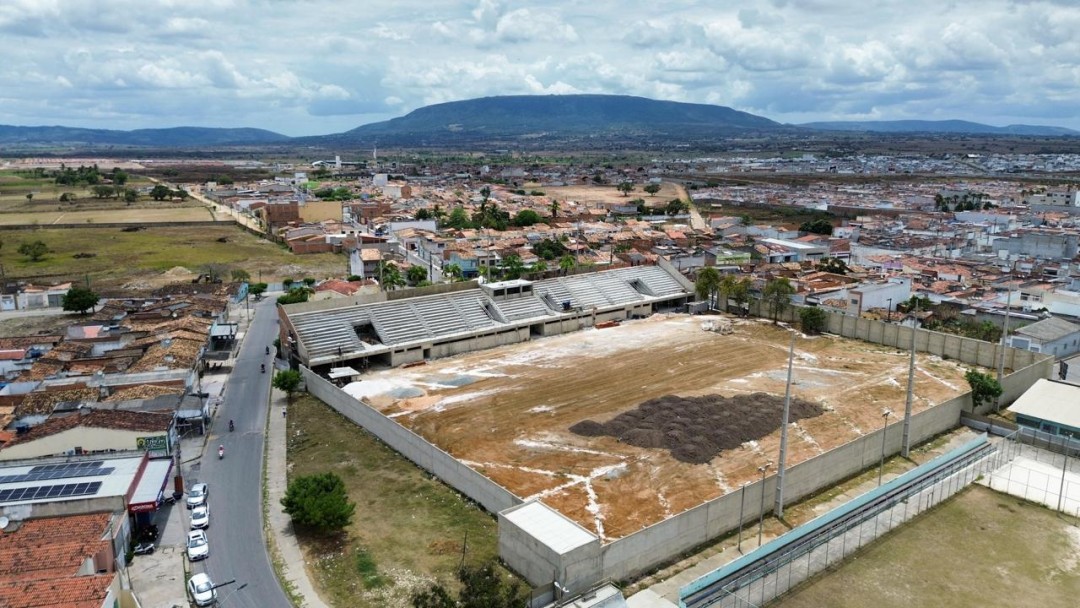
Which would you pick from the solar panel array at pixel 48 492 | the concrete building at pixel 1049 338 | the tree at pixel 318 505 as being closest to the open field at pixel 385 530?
the tree at pixel 318 505

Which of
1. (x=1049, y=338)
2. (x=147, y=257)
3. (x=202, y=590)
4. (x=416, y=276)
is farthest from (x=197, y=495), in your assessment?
(x=147, y=257)

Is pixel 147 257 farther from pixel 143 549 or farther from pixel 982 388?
pixel 982 388

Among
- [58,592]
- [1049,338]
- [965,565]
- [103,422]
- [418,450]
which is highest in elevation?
[58,592]

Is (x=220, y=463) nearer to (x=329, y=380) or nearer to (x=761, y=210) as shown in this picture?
(x=329, y=380)

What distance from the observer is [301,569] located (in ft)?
79.9

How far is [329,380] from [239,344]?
13808mm

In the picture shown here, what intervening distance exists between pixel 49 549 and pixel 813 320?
48168 mm

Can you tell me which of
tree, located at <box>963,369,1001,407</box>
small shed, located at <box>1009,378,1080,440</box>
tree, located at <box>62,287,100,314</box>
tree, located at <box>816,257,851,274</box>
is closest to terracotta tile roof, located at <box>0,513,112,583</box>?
tree, located at <box>963,369,1001,407</box>

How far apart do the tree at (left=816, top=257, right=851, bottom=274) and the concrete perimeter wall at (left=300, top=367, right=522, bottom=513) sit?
5306 centimetres

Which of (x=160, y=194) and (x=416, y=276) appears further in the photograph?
A: (x=160, y=194)

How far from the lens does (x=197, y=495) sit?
28.5 meters

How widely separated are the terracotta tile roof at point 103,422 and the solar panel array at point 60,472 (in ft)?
7.84

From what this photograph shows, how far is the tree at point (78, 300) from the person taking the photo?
59.2 metres

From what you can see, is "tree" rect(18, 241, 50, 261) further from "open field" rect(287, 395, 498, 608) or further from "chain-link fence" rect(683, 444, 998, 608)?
"chain-link fence" rect(683, 444, 998, 608)
